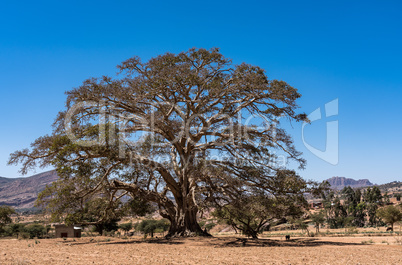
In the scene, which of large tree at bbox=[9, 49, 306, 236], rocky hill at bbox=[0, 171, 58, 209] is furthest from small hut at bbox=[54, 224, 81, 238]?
rocky hill at bbox=[0, 171, 58, 209]

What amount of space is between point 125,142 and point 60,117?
12.8ft

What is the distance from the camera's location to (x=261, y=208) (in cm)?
1377

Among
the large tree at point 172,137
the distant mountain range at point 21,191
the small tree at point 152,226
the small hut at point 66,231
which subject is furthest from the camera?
the distant mountain range at point 21,191

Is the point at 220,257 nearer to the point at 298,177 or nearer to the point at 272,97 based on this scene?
the point at 298,177

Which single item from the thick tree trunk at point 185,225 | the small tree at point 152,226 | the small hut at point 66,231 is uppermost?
the thick tree trunk at point 185,225

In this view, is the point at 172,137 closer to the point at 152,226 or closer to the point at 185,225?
the point at 185,225

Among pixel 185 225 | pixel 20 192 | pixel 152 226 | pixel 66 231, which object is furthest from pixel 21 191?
pixel 185 225

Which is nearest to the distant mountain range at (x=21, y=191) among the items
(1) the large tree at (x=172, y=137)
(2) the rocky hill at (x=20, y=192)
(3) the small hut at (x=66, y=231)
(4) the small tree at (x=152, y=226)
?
(2) the rocky hill at (x=20, y=192)

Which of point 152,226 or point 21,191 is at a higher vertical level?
point 21,191

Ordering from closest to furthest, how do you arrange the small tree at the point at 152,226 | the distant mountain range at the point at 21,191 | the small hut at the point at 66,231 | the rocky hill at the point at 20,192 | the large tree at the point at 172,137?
the large tree at the point at 172,137 < the small hut at the point at 66,231 < the small tree at the point at 152,226 < the distant mountain range at the point at 21,191 < the rocky hill at the point at 20,192

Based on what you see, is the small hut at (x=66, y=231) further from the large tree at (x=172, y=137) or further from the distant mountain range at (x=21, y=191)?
the distant mountain range at (x=21, y=191)

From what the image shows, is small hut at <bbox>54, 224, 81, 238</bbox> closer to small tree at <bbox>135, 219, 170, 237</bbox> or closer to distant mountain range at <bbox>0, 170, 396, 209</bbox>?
small tree at <bbox>135, 219, 170, 237</bbox>

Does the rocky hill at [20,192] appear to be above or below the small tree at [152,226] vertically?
above

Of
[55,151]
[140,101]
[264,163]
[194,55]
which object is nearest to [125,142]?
[140,101]
